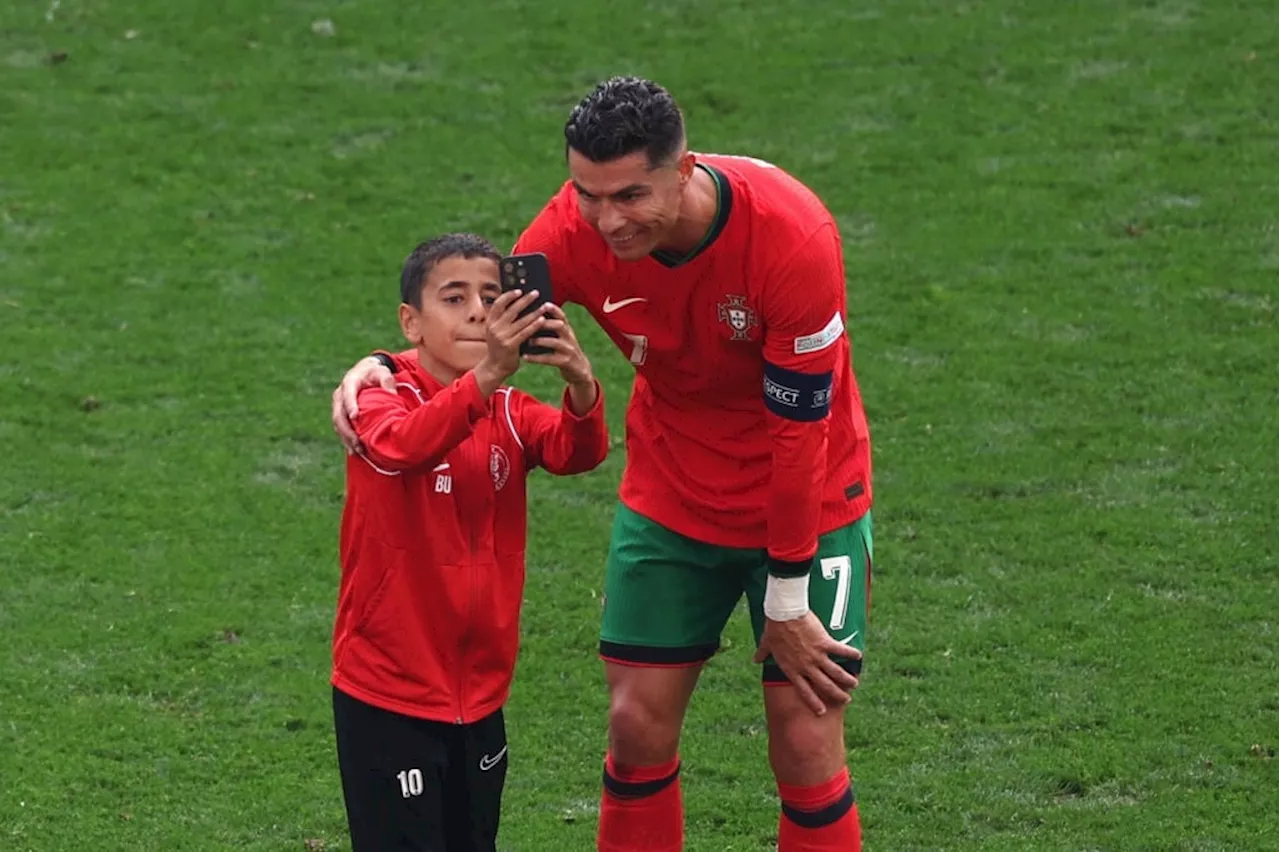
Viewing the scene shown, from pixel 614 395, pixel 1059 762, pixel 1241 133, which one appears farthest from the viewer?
pixel 1241 133

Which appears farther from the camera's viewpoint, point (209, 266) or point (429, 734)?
point (209, 266)

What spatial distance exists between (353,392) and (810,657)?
1182 millimetres

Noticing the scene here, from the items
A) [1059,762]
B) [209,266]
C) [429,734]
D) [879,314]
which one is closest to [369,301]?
[209,266]

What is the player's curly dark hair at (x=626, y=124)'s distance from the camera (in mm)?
4141

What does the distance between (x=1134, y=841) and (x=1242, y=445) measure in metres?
3.11

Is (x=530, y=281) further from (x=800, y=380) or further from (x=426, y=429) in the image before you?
(x=800, y=380)

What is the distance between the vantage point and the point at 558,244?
4.59 m

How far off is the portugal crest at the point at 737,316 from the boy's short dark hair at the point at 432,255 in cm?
51

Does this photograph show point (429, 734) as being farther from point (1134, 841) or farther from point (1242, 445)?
point (1242, 445)

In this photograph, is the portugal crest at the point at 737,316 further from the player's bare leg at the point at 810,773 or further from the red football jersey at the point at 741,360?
the player's bare leg at the point at 810,773

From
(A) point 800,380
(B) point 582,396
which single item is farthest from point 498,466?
(A) point 800,380

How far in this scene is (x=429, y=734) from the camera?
4477mm

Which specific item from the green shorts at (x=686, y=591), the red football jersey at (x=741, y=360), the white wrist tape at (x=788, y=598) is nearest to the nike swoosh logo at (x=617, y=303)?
the red football jersey at (x=741, y=360)

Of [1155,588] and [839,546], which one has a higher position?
[839,546]
